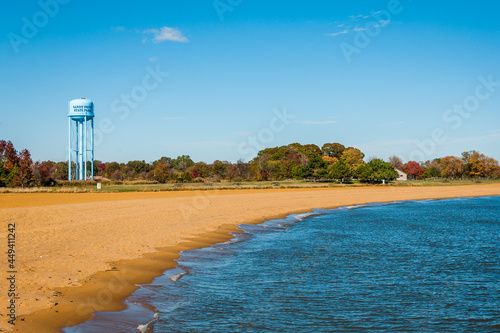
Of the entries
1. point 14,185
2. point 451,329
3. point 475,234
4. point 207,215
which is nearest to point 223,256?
point 451,329

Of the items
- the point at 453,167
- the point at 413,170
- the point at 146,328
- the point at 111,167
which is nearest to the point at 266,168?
the point at 111,167

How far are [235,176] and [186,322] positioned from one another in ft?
364

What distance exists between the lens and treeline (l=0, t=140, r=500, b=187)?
7962 centimetres

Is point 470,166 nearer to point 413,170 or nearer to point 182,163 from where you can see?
point 413,170

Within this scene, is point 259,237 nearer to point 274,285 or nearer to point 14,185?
point 274,285

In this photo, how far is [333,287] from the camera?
1270cm

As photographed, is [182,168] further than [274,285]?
Yes

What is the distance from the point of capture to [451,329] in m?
9.43

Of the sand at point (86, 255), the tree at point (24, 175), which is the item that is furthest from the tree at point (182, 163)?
the sand at point (86, 255)

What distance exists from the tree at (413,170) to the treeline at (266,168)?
4.40 m

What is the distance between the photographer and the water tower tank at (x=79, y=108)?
286ft

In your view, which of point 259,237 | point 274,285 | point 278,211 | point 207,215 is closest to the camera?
point 274,285

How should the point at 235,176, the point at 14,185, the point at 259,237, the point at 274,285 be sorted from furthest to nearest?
the point at 235,176 → the point at 14,185 → the point at 259,237 → the point at 274,285

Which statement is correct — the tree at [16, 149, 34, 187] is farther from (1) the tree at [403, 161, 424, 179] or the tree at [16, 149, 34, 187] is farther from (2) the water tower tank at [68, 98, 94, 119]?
(1) the tree at [403, 161, 424, 179]
